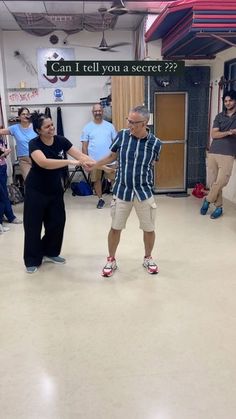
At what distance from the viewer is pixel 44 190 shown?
3277 millimetres

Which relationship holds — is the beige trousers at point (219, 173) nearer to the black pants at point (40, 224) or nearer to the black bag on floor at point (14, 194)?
the black pants at point (40, 224)

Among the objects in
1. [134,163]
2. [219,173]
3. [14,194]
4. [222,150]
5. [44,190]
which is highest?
[134,163]

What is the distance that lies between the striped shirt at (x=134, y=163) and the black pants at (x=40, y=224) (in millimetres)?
619

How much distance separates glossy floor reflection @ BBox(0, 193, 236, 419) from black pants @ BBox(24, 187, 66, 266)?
0.56ft

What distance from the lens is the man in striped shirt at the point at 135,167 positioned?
298 centimetres

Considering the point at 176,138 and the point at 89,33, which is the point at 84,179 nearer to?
the point at 176,138

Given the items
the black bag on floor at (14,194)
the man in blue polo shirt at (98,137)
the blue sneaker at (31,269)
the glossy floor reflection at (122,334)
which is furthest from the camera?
the black bag on floor at (14,194)

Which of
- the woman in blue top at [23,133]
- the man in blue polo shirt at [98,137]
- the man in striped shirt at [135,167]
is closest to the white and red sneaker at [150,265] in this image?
the man in striped shirt at [135,167]

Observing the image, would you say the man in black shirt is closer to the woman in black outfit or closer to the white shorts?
the white shorts

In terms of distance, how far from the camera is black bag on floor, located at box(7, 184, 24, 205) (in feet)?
19.6

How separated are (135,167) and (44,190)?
2.69 ft

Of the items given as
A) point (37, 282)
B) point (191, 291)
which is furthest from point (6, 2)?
point (191, 291)

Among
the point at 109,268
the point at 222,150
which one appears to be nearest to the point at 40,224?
the point at 109,268

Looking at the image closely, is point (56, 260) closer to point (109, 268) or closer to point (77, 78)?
point (109, 268)
